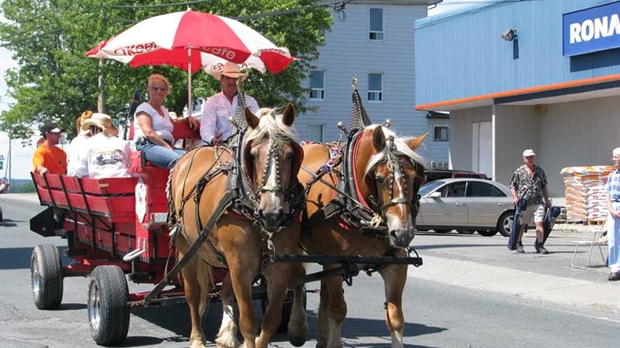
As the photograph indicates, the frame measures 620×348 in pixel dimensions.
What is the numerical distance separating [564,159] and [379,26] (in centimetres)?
2318

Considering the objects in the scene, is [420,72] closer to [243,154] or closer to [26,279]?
[26,279]

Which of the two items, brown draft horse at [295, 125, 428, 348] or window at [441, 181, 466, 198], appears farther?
window at [441, 181, 466, 198]

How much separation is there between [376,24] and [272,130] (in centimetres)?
4475

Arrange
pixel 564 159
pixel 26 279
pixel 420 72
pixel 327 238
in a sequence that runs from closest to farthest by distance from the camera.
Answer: pixel 327 238, pixel 26 279, pixel 564 159, pixel 420 72

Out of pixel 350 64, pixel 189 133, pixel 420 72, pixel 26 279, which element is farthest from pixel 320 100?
pixel 189 133

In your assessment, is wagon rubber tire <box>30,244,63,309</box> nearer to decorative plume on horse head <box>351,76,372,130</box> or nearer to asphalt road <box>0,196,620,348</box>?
asphalt road <box>0,196,620,348</box>

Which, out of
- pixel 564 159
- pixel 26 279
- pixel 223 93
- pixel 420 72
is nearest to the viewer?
pixel 223 93

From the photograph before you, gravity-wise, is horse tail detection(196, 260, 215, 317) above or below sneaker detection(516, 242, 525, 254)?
above

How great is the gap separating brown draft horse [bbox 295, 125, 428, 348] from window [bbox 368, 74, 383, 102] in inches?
1692

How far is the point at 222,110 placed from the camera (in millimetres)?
8555

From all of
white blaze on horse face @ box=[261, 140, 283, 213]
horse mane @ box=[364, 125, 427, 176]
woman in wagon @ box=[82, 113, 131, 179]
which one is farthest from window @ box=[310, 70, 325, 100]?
white blaze on horse face @ box=[261, 140, 283, 213]

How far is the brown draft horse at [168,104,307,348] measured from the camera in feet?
20.3

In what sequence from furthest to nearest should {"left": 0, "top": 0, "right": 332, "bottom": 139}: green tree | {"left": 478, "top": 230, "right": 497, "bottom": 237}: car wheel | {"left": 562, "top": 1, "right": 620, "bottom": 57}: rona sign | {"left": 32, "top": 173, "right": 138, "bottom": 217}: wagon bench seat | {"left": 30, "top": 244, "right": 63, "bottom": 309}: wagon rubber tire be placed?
1. {"left": 0, "top": 0, "right": 332, "bottom": 139}: green tree
2. {"left": 562, "top": 1, "right": 620, "bottom": 57}: rona sign
3. {"left": 478, "top": 230, "right": 497, "bottom": 237}: car wheel
4. {"left": 30, "top": 244, "right": 63, "bottom": 309}: wagon rubber tire
5. {"left": 32, "top": 173, "right": 138, "bottom": 217}: wagon bench seat

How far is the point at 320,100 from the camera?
160 feet
